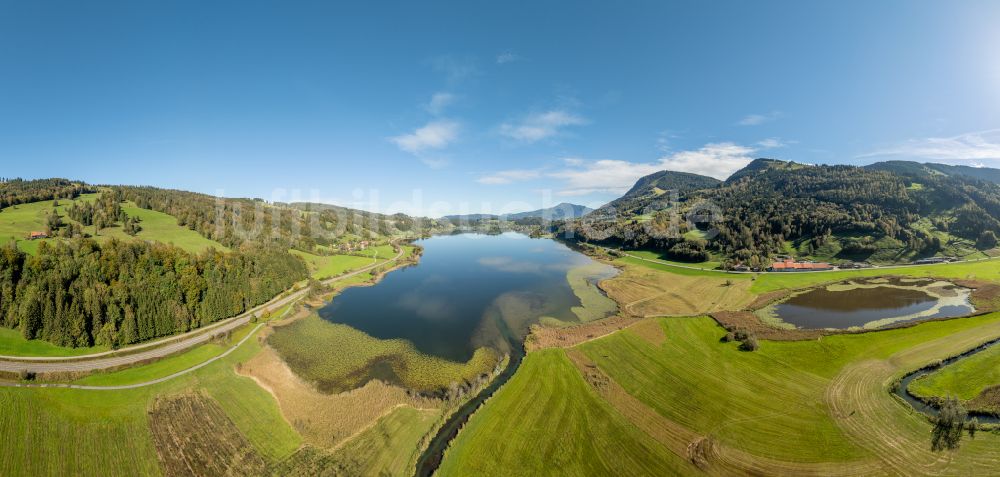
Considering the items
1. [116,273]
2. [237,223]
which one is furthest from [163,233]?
[116,273]

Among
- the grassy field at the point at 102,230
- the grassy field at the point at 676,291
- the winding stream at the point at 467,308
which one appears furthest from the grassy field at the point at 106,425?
the grassy field at the point at 676,291

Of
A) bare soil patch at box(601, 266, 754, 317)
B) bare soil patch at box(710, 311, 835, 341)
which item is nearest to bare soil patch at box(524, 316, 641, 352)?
bare soil patch at box(601, 266, 754, 317)

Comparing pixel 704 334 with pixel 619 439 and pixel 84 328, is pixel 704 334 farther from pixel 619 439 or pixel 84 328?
pixel 84 328

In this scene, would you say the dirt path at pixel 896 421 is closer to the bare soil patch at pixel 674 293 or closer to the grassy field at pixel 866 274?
the bare soil patch at pixel 674 293

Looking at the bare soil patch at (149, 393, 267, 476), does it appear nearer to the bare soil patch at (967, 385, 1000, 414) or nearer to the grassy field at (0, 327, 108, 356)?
the grassy field at (0, 327, 108, 356)

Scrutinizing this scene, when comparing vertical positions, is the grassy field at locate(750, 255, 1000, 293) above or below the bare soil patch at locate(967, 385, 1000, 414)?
above
